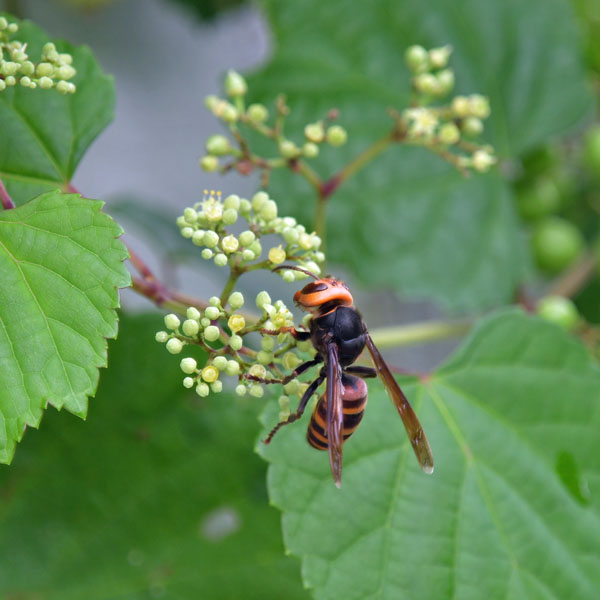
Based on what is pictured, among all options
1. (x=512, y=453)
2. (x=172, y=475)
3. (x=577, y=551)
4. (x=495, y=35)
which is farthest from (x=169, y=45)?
(x=577, y=551)

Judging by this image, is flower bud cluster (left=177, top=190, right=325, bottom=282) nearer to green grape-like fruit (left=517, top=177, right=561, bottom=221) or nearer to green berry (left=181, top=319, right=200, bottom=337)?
green berry (left=181, top=319, right=200, bottom=337)

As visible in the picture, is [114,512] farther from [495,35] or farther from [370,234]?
[495,35]

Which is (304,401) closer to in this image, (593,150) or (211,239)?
(211,239)

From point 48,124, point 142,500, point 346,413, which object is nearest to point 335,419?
point 346,413

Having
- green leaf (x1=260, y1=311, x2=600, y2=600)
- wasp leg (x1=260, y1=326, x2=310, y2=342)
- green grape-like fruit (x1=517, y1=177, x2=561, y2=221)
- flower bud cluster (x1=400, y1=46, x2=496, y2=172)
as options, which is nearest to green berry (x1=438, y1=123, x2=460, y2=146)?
flower bud cluster (x1=400, y1=46, x2=496, y2=172)

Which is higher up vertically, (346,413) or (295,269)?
(295,269)

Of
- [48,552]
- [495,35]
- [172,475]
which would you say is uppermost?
[495,35]

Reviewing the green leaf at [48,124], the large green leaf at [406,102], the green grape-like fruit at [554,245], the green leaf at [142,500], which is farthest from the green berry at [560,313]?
the green leaf at [48,124]
